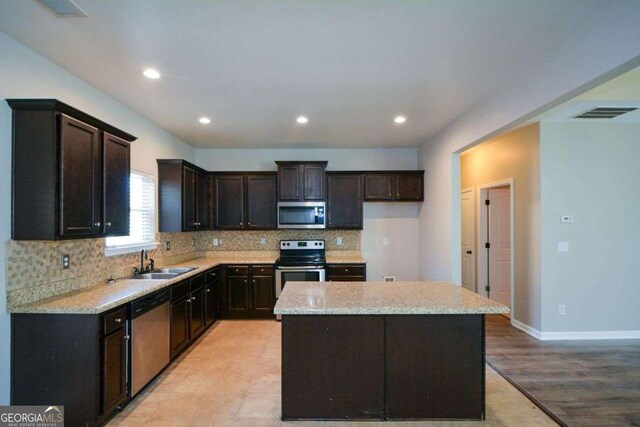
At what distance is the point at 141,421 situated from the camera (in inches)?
92.0

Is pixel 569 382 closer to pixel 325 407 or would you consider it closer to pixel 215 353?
pixel 325 407

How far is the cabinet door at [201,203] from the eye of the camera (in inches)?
181

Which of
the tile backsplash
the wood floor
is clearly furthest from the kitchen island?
the tile backsplash

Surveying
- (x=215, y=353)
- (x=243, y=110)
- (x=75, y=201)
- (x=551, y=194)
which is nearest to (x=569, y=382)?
(x=551, y=194)

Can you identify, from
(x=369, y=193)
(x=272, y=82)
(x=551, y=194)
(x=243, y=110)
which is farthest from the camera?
(x=369, y=193)

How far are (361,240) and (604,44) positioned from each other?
3942 millimetres

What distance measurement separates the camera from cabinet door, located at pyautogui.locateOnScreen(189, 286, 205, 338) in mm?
3689

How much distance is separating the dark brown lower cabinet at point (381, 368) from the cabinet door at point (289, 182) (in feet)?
9.37

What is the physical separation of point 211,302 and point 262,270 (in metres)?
0.84

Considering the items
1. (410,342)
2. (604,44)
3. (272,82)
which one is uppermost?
(272,82)

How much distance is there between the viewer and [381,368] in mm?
2273

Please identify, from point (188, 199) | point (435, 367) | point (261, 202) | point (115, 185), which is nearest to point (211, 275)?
point (188, 199)

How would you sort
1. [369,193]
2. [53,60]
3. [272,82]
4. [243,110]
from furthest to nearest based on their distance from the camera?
[369,193] → [243,110] → [272,82] → [53,60]

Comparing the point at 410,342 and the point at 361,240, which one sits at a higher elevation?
the point at 361,240
